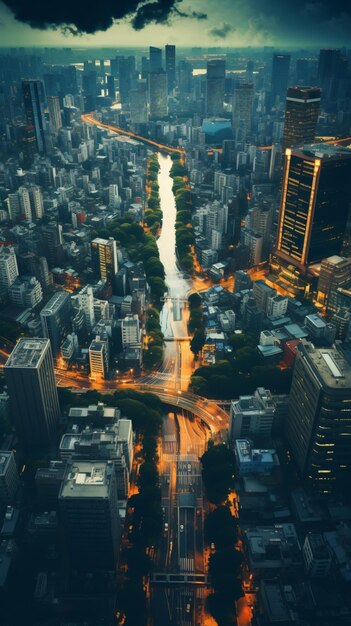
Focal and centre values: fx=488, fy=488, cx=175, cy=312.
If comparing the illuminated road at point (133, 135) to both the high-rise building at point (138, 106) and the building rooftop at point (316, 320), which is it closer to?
the high-rise building at point (138, 106)

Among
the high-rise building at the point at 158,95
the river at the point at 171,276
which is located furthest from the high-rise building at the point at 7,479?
the high-rise building at the point at 158,95

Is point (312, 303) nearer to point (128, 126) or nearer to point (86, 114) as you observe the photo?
point (128, 126)

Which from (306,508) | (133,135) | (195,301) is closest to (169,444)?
(306,508)

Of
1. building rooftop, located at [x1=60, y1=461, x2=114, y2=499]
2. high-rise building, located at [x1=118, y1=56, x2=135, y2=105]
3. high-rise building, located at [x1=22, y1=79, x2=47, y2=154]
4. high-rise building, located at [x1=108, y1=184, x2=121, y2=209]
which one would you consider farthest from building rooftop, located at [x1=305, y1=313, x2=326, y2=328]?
high-rise building, located at [x1=118, y1=56, x2=135, y2=105]

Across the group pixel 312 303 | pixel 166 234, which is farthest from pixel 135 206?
pixel 312 303

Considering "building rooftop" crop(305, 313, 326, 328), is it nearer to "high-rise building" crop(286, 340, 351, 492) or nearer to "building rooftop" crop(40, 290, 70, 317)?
"high-rise building" crop(286, 340, 351, 492)

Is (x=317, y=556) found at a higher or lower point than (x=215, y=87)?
lower

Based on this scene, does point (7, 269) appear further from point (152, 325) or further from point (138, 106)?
point (138, 106)
